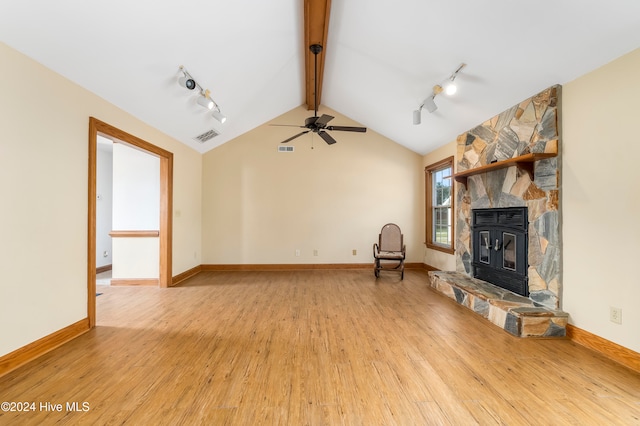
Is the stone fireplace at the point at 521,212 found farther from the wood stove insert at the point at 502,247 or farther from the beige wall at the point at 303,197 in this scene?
the beige wall at the point at 303,197

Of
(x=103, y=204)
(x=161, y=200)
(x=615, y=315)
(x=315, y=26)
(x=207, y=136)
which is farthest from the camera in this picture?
(x=103, y=204)

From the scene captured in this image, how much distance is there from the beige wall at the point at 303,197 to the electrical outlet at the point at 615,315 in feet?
12.5

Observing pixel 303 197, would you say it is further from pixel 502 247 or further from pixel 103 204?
pixel 103 204

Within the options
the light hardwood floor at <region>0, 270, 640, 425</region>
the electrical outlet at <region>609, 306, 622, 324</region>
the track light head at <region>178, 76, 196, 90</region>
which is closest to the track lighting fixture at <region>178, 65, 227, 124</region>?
the track light head at <region>178, 76, 196, 90</region>

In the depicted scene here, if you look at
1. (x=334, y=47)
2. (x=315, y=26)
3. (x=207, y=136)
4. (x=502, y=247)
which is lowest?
(x=502, y=247)

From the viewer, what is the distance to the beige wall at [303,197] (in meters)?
6.04

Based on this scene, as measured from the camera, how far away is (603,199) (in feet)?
8.23

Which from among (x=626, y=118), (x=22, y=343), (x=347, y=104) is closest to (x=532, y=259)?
(x=626, y=118)

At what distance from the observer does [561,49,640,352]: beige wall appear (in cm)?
229

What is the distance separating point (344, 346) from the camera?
2.59 metres

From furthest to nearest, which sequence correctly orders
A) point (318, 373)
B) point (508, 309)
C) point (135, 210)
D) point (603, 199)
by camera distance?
point (135, 210), point (508, 309), point (603, 199), point (318, 373)

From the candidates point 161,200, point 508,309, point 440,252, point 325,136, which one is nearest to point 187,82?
point 325,136

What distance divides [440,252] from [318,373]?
4161 millimetres

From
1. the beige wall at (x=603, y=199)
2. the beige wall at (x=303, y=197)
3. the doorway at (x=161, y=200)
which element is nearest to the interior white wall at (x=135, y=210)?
the doorway at (x=161, y=200)
